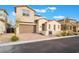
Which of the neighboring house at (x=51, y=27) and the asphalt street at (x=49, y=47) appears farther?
the neighboring house at (x=51, y=27)

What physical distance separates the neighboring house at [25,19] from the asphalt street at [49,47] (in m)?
0.25

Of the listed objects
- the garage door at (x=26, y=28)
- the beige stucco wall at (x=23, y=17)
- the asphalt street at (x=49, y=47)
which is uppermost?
the beige stucco wall at (x=23, y=17)

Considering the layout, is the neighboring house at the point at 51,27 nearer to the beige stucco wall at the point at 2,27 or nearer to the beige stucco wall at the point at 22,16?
the beige stucco wall at the point at 22,16

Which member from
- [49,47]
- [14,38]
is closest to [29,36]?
[14,38]

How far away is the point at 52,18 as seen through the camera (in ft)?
10.7

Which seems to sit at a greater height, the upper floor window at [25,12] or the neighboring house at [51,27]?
the upper floor window at [25,12]

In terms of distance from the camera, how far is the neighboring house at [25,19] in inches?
126

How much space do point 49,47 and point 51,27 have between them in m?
0.35

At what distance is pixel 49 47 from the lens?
126 inches

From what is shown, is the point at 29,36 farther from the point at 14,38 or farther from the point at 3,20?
the point at 3,20

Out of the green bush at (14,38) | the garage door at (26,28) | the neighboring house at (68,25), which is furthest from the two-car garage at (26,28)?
the neighboring house at (68,25)

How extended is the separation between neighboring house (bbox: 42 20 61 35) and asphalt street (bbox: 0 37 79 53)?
0.49ft

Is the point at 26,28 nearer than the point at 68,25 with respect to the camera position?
Yes

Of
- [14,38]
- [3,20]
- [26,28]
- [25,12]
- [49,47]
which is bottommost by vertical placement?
[49,47]
